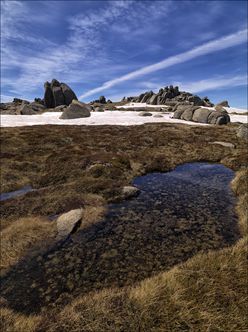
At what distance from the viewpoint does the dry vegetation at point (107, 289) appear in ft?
25.8

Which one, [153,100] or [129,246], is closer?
[129,246]

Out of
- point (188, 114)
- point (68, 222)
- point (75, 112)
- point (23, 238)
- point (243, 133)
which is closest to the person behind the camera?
point (23, 238)

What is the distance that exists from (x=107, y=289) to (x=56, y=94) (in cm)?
10818

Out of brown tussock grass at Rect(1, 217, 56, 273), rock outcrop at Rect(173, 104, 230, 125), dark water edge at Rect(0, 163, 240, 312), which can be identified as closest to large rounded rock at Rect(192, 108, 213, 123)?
rock outcrop at Rect(173, 104, 230, 125)

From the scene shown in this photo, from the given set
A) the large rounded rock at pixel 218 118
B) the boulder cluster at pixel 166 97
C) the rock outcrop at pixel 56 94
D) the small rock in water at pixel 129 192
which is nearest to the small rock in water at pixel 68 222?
the small rock in water at pixel 129 192

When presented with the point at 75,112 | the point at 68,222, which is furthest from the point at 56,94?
the point at 68,222

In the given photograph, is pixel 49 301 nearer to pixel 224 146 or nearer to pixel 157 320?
pixel 157 320

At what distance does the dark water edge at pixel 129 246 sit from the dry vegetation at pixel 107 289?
38 centimetres

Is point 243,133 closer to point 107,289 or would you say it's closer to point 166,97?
point 107,289

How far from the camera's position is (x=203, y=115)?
71375mm

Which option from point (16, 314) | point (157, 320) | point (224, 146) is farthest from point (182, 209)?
point (224, 146)

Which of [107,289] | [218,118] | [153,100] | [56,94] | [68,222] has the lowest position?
[107,289]

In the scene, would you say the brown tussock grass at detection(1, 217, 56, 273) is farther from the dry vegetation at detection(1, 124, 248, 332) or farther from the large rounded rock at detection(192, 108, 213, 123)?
the large rounded rock at detection(192, 108, 213, 123)

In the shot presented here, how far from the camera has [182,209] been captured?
56.1ft
